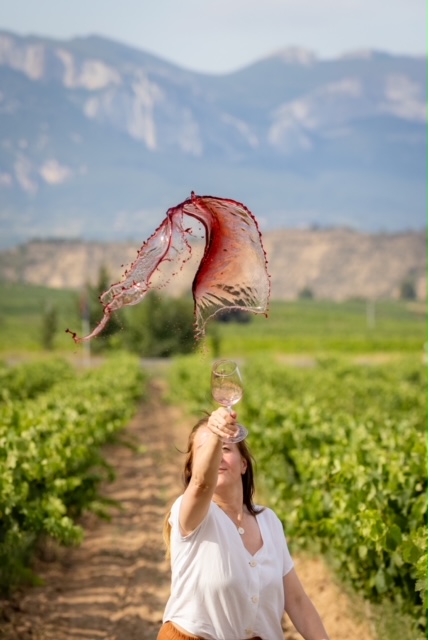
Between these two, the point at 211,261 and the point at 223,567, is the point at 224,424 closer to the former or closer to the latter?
the point at 211,261

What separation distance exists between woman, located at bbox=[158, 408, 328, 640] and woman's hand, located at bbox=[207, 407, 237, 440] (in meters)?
0.29

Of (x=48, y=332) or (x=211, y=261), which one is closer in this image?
(x=211, y=261)

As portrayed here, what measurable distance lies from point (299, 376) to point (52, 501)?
17741 mm

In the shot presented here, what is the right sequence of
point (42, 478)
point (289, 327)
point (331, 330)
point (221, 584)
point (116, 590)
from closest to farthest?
1. point (221, 584)
2. point (42, 478)
3. point (116, 590)
4. point (331, 330)
5. point (289, 327)

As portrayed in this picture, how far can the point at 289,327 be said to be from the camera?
375ft

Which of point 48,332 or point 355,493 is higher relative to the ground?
point 355,493

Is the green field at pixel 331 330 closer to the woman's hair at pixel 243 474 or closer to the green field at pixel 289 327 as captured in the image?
the green field at pixel 289 327

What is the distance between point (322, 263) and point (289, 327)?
7159cm

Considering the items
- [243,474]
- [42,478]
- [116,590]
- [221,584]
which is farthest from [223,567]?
[116,590]

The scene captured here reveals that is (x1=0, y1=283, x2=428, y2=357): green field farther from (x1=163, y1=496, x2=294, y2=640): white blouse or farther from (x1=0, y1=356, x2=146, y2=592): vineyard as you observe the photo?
(x1=163, y1=496, x2=294, y2=640): white blouse

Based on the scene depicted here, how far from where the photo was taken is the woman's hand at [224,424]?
409 cm

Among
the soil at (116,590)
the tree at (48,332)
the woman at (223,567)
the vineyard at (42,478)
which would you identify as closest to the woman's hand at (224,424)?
the woman at (223,567)

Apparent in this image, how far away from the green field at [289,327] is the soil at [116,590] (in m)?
22.7

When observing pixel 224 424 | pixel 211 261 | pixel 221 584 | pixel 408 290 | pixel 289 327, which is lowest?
pixel 289 327
